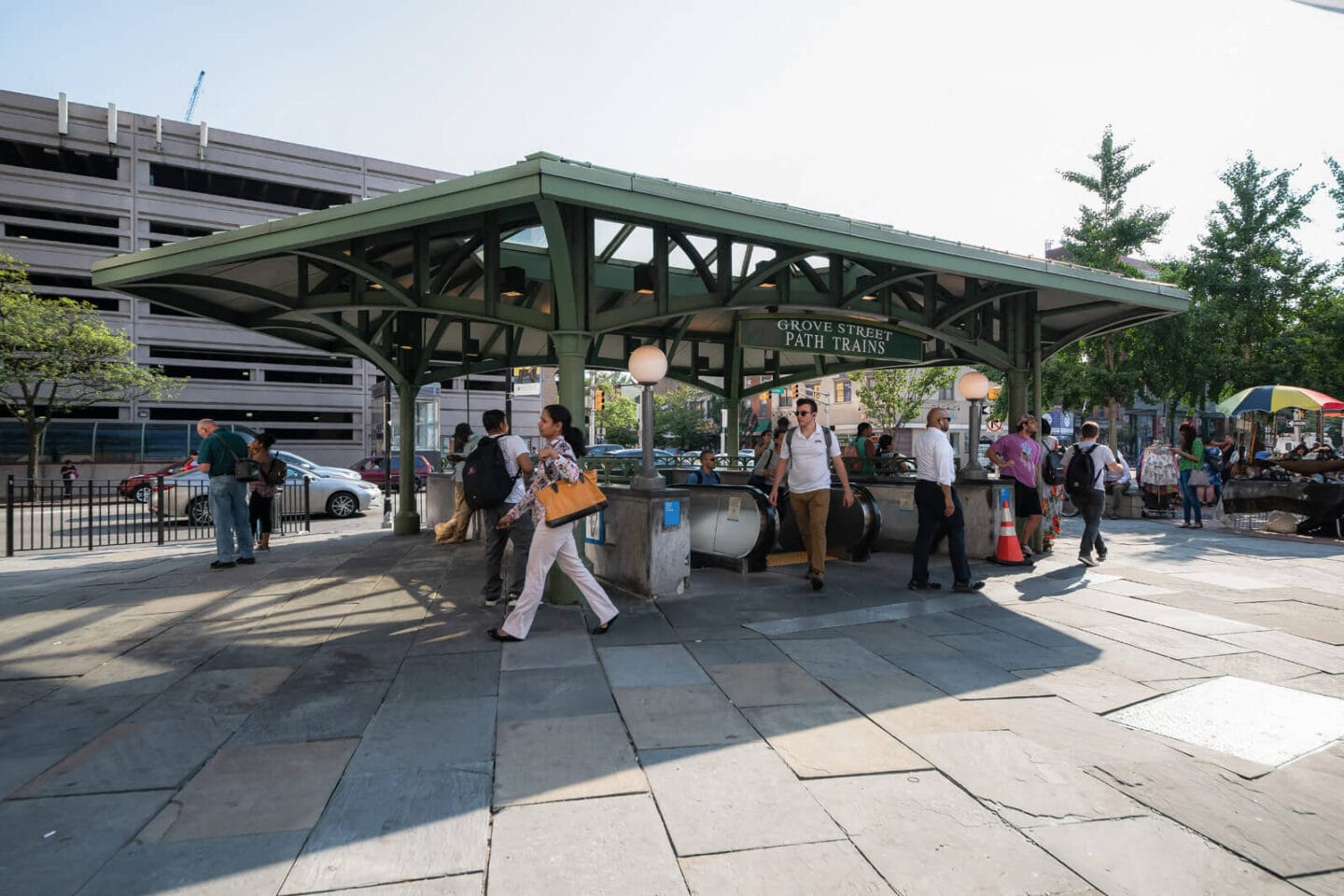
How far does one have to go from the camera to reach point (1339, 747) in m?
3.72

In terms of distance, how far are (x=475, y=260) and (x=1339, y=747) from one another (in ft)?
31.0

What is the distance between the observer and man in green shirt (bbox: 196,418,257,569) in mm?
8758

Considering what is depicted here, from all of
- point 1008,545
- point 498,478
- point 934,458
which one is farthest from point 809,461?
point 1008,545

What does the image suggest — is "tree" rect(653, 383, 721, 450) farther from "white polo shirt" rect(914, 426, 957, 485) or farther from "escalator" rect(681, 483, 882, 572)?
"white polo shirt" rect(914, 426, 957, 485)

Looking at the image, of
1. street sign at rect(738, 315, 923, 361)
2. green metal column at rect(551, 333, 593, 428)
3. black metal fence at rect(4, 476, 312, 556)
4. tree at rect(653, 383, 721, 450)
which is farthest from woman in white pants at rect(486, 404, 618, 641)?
tree at rect(653, 383, 721, 450)

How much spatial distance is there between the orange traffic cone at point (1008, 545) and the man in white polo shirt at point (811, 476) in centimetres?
295

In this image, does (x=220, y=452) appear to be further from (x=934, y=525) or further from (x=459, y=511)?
(x=934, y=525)

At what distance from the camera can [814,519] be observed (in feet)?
24.4

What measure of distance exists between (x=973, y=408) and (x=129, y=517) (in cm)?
1733

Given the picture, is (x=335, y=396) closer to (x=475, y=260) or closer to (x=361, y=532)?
(x=361, y=532)

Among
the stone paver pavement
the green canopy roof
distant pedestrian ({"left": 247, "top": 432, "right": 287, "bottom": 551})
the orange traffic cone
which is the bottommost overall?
the stone paver pavement

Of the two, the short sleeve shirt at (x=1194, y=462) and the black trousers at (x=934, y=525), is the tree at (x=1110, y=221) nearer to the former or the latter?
the short sleeve shirt at (x=1194, y=462)

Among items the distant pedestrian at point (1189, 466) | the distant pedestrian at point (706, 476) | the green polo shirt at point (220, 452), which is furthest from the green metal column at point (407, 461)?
the distant pedestrian at point (1189, 466)

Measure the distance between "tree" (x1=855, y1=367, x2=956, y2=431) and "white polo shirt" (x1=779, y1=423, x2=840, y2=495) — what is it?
32.3m
